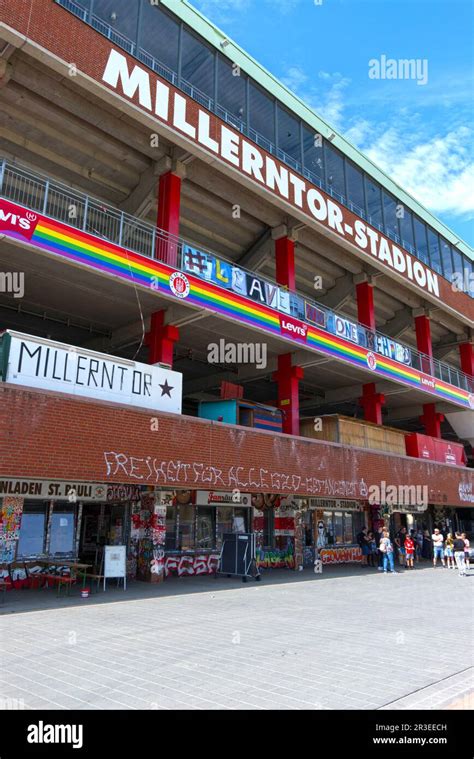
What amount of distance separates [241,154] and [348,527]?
16820 mm

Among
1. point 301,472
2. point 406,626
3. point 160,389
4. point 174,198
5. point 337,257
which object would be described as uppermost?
point 337,257

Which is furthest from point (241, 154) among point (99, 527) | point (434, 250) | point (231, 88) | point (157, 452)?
point (434, 250)

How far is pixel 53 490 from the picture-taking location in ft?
47.6

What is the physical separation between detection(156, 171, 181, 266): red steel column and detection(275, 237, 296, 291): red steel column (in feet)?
18.3

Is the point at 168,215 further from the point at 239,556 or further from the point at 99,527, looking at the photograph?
the point at 239,556

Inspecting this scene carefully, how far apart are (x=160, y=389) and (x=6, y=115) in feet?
33.5

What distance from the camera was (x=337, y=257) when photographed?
82.8 feet

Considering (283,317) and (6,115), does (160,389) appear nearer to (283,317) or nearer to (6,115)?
(283,317)

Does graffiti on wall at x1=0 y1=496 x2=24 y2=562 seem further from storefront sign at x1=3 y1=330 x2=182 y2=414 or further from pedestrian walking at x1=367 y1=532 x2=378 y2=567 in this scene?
pedestrian walking at x1=367 y1=532 x2=378 y2=567

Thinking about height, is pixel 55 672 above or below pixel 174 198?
below

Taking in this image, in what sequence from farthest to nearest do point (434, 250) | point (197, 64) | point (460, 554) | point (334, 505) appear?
1. point (434, 250)
2. point (334, 505)
3. point (460, 554)
4. point (197, 64)

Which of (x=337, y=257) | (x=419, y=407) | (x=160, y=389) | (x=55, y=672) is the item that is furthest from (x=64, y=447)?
(x=419, y=407)

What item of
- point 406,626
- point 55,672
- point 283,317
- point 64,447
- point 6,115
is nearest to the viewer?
point 55,672
